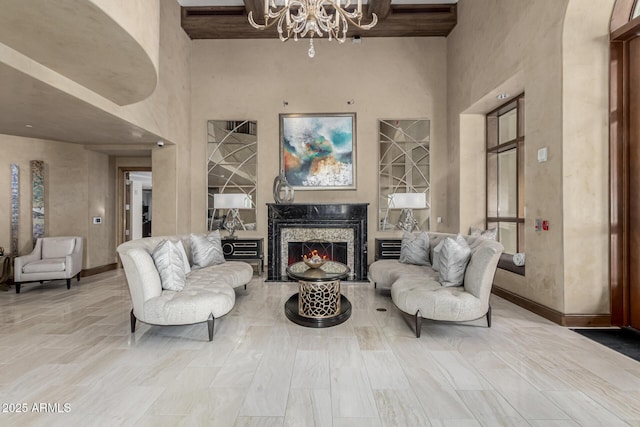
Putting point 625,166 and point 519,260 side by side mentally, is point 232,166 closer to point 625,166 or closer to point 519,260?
point 519,260

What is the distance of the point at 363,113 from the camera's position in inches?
235

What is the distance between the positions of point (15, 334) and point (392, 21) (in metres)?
7.02

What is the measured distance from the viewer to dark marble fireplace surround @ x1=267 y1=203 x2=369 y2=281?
215 inches

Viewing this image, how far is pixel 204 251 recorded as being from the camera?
13.6ft

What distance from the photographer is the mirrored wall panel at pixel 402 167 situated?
590 centimetres

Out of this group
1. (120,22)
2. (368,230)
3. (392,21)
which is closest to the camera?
(120,22)

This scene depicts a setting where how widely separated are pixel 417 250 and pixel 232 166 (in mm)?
3926

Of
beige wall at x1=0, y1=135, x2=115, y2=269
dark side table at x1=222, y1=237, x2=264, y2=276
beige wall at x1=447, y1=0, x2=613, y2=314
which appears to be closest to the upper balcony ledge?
dark side table at x1=222, y1=237, x2=264, y2=276

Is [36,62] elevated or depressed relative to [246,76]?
depressed

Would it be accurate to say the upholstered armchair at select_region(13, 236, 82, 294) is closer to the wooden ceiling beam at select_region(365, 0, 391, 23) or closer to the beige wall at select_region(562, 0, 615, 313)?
the wooden ceiling beam at select_region(365, 0, 391, 23)

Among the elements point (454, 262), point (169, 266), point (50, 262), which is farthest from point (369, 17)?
point (50, 262)

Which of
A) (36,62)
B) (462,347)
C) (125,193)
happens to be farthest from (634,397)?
(125,193)

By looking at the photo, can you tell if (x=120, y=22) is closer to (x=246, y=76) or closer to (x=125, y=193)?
(x=246, y=76)

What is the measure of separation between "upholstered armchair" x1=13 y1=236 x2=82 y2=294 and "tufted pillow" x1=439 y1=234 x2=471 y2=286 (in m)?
5.63
